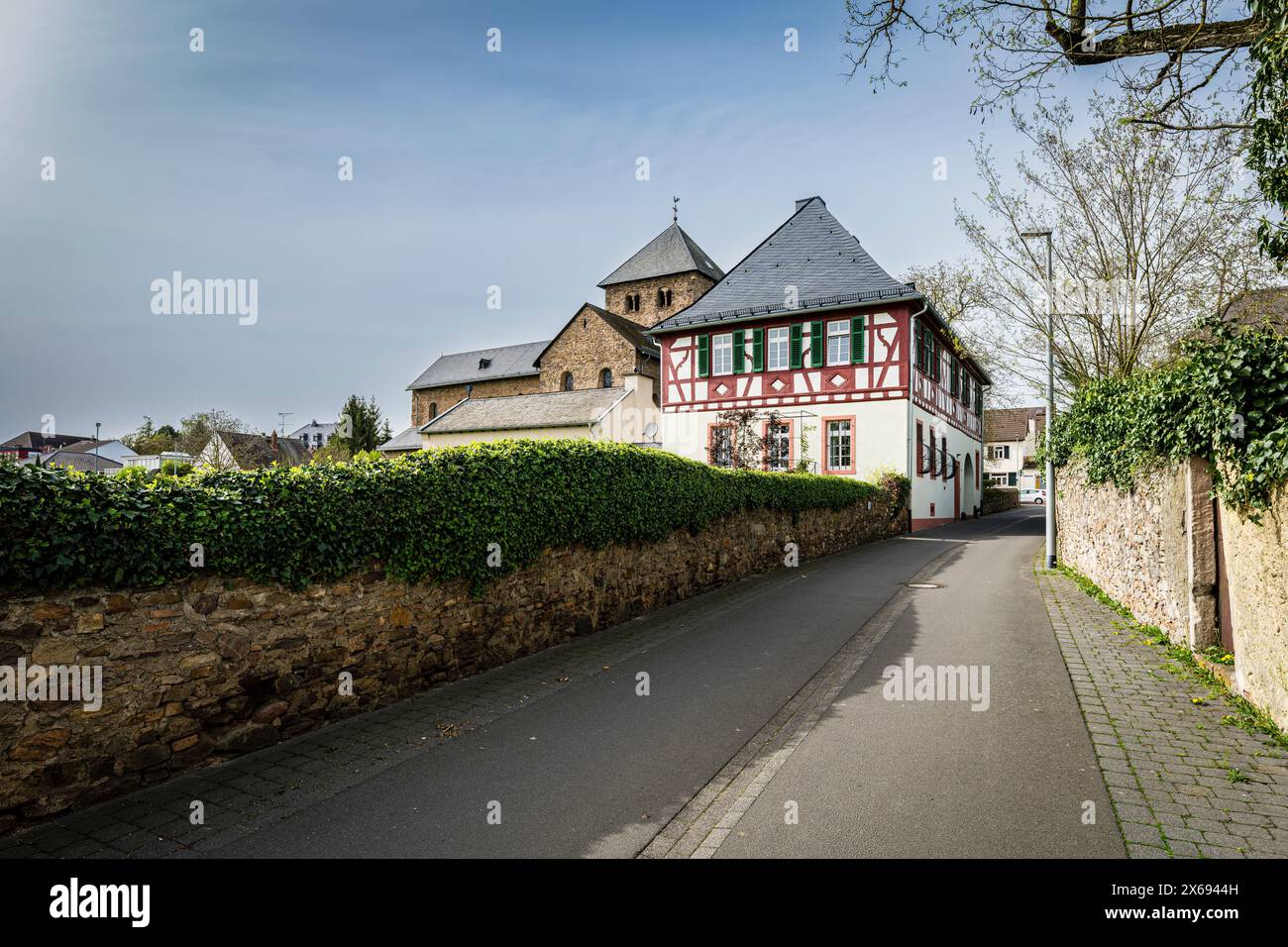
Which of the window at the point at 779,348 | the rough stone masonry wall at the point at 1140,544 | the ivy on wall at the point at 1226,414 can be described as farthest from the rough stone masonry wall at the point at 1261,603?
the window at the point at 779,348

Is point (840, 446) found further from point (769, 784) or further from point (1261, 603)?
point (769, 784)

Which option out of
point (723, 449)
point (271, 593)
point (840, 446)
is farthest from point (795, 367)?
point (271, 593)

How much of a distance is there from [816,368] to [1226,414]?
2243 cm

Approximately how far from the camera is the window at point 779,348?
1143 inches

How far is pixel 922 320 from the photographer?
92.3 ft

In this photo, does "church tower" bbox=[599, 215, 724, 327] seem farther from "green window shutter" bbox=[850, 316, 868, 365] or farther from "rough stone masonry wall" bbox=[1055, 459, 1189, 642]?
"rough stone masonry wall" bbox=[1055, 459, 1189, 642]

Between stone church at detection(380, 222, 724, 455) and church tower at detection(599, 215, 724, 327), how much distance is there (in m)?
0.08

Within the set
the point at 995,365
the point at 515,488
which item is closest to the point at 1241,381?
the point at 515,488

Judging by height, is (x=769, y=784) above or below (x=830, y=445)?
below

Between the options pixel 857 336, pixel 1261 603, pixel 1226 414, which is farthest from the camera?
pixel 857 336

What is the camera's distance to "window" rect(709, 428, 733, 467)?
27.2 meters

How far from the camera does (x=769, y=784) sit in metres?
4.88

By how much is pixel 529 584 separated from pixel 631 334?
42715 millimetres
